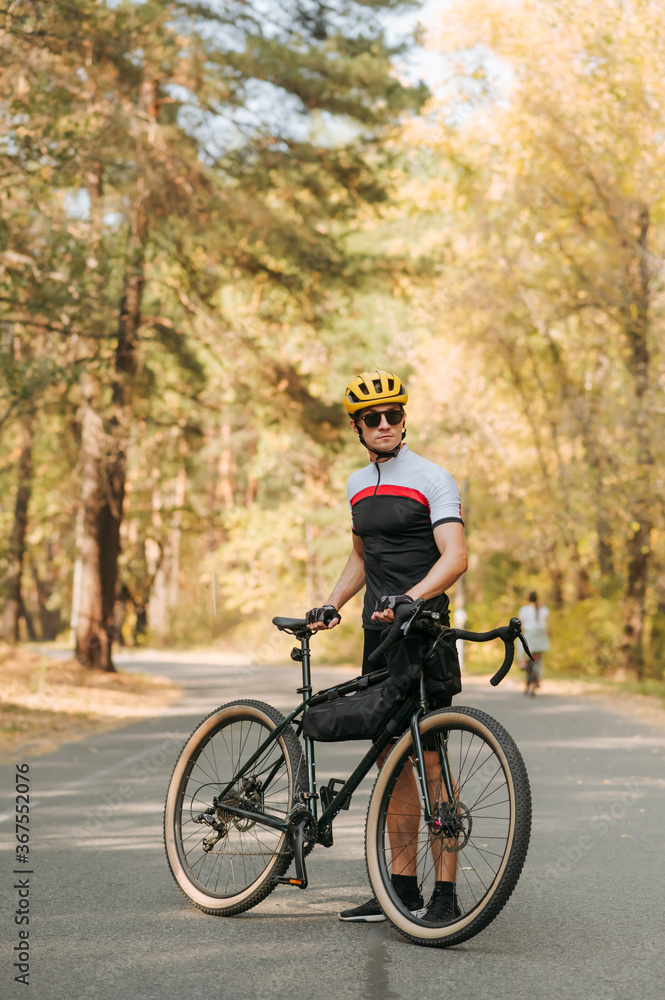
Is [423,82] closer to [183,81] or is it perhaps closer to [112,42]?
[183,81]

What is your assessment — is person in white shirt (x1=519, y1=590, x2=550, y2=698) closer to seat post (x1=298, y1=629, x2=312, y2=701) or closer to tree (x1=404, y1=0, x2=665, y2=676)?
tree (x1=404, y1=0, x2=665, y2=676)

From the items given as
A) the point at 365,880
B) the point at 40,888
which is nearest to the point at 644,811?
the point at 365,880

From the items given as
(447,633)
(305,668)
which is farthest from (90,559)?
(447,633)

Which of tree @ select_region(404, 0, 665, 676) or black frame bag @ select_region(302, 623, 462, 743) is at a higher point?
tree @ select_region(404, 0, 665, 676)

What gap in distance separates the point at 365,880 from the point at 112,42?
46.7 ft

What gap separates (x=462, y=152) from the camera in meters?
26.6

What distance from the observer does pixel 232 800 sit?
538 cm

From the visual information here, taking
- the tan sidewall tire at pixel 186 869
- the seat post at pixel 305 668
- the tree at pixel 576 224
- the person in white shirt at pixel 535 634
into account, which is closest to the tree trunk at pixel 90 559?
the person in white shirt at pixel 535 634

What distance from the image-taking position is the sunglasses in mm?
5223

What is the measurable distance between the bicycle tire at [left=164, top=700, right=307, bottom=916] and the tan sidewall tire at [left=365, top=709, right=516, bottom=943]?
1.18ft

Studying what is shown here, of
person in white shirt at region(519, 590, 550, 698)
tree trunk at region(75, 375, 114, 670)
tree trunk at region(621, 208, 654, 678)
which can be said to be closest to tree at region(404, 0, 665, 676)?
tree trunk at region(621, 208, 654, 678)

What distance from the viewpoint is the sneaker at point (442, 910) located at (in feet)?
15.4

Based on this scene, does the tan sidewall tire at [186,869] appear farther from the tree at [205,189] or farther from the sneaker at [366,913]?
the tree at [205,189]

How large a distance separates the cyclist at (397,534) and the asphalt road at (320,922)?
35cm
